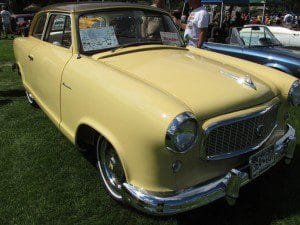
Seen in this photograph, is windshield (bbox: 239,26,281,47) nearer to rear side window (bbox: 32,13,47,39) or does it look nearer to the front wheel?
rear side window (bbox: 32,13,47,39)

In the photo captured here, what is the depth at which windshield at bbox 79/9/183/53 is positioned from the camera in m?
3.79

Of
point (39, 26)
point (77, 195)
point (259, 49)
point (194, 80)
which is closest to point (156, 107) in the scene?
point (194, 80)

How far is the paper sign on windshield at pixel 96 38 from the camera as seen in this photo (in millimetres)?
3771

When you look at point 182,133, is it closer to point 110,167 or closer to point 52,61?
point 110,167

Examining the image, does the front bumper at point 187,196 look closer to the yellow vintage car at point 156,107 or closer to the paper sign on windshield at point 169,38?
the yellow vintage car at point 156,107

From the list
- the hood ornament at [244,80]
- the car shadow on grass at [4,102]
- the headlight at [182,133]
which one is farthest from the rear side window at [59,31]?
the car shadow on grass at [4,102]

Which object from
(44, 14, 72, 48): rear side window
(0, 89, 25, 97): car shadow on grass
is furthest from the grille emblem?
(0, 89, 25, 97): car shadow on grass

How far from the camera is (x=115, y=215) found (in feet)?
10.4

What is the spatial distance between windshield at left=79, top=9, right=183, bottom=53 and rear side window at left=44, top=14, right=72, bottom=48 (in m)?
0.22

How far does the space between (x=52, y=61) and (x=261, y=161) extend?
2.35m

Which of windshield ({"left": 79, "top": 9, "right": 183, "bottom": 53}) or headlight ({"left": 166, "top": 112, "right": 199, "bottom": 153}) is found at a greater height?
windshield ({"left": 79, "top": 9, "right": 183, "bottom": 53})

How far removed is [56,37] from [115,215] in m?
2.24

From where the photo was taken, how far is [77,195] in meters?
3.45

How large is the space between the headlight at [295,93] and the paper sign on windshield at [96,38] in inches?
71.1
